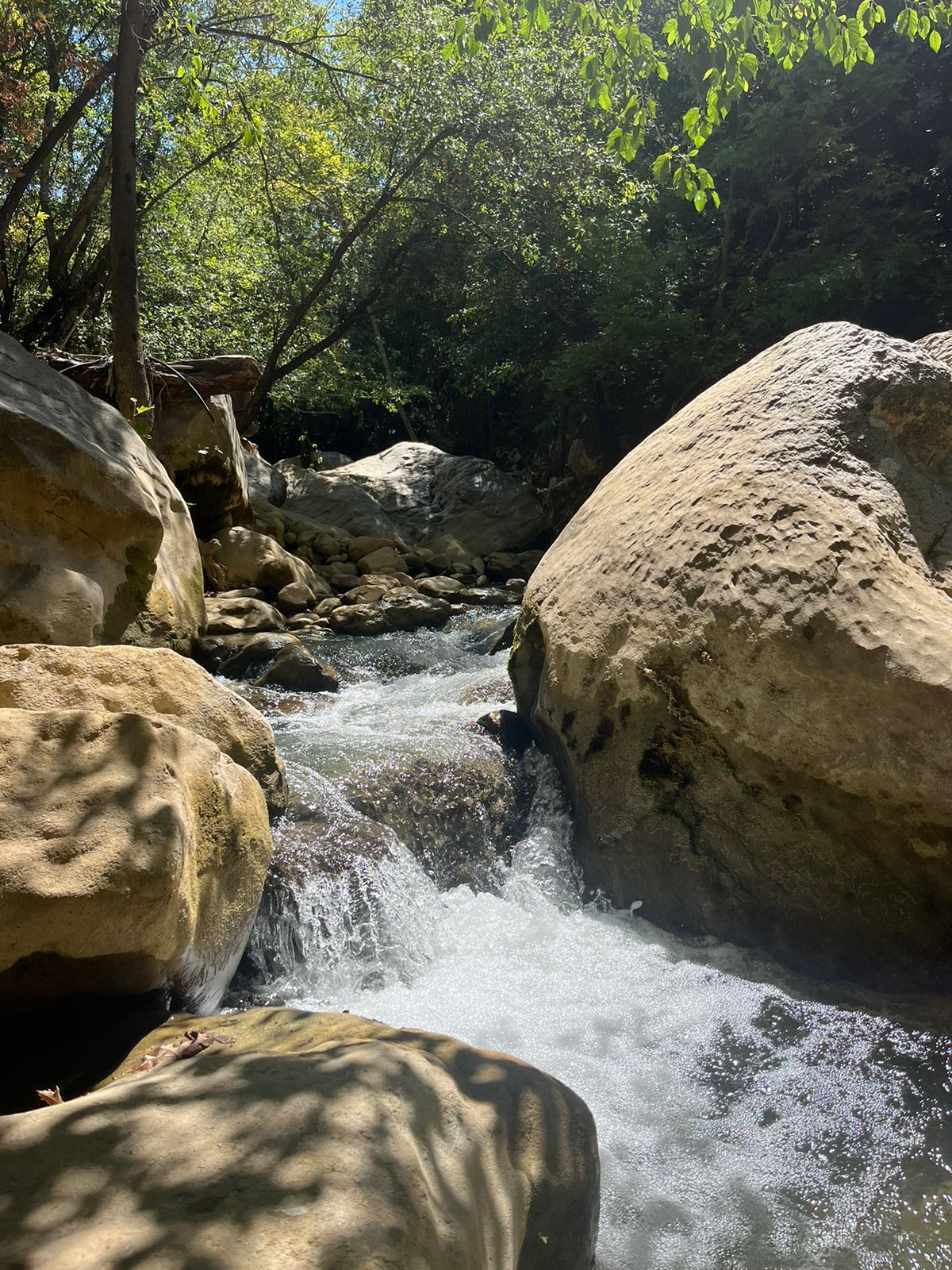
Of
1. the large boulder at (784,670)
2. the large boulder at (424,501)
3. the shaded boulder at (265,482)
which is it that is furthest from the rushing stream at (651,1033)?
the large boulder at (424,501)

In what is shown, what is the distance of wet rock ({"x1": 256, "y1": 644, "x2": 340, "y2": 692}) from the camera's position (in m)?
7.20

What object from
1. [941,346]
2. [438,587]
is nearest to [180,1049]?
[941,346]

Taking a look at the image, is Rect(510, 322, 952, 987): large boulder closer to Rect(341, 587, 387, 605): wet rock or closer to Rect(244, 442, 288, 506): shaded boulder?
Rect(341, 587, 387, 605): wet rock

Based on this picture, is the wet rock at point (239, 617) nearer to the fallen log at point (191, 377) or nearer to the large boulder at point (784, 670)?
the fallen log at point (191, 377)

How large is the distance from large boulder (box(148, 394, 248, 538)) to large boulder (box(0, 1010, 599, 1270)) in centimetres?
857

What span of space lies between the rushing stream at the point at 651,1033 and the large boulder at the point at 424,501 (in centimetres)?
939

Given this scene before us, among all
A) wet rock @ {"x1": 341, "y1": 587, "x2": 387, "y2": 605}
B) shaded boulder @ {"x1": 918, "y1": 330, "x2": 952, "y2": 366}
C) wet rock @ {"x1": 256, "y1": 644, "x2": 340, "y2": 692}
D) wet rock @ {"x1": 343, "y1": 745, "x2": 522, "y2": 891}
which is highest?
shaded boulder @ {"x1": 918, "y1": 330, "x2": 952, "y2": 366}

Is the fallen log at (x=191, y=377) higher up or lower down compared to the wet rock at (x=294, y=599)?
higher up

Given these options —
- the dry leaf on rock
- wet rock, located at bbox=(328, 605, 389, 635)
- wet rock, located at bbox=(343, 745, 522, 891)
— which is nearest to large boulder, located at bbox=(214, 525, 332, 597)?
wet rock, located at bbox=(328, 605, 389, 635)

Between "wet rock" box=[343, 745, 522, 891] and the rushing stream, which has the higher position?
"wet rock" box=[343, 745, 522, 891]

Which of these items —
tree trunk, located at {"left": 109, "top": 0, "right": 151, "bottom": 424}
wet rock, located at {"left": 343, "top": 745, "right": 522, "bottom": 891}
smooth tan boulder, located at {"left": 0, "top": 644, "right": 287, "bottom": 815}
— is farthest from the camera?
tree trunk, located at {"left": 109, "top": 0, "right": 151, "bottom": 424}

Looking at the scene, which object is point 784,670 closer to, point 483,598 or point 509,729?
point 509,729

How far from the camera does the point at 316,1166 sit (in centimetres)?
171

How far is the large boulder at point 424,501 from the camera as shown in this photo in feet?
46.7
